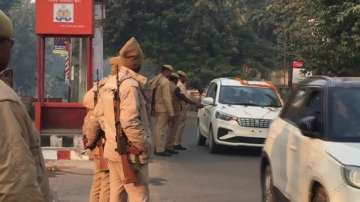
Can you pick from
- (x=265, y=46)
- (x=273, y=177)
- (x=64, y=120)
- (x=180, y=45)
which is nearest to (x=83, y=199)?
(x=273, y=177)

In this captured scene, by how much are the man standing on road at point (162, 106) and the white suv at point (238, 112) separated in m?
1.03

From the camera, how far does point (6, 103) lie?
8.68 feet

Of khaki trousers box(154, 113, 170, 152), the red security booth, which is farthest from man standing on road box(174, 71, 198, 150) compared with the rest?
the red security booth

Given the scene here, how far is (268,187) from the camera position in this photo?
7668 millimetres

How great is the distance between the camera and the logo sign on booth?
12094 millimetres

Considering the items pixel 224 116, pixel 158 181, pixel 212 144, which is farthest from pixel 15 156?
pixel 212 144

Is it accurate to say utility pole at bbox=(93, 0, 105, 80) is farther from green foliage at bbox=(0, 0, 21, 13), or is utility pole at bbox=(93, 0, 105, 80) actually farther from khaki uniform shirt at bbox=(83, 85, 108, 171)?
green foliage at bbox=(0, 0, 21, 13)

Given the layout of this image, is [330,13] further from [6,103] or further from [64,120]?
[6,103]

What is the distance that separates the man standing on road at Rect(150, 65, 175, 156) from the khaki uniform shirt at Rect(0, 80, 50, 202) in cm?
1138

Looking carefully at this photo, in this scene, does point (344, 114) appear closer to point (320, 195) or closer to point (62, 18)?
point (320, 195)

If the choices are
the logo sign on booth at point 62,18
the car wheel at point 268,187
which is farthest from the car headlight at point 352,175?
the logo sign on booth at point 62,18

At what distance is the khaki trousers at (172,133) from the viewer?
14.8m

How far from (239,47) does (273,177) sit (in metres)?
31.1

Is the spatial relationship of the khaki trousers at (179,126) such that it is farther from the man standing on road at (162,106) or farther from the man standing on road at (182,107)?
the man standing on road at (162,106)
